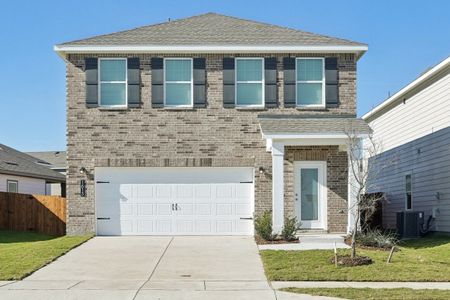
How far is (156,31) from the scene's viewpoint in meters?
21.2

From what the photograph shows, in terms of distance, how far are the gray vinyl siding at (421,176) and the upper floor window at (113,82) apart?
8350 mm

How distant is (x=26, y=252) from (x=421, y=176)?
1396cm

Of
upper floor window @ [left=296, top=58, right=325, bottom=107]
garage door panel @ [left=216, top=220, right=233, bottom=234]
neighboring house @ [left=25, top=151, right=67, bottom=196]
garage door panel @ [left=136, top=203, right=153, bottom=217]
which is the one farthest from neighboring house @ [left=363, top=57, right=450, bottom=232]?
neighboring house @ [left=25, top=151, right=67, bottom=196]

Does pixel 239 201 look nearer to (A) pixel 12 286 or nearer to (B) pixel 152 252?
(B) pixel 152 252

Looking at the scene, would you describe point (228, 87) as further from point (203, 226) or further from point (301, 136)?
point (203, 226)

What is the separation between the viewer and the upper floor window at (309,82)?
2019 cm

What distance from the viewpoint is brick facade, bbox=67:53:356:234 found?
19.9m

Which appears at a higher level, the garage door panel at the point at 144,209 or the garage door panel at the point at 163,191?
the garage door panel at the point at 163,191

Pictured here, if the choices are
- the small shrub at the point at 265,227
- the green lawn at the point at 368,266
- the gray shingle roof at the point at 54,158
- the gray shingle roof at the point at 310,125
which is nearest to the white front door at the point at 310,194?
the gray shingle roof at the point at 310,125

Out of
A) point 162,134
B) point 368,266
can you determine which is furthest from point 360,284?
point 162,134

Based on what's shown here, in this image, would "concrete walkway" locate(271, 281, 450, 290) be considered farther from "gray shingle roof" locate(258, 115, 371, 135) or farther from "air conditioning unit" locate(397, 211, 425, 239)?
"air conditioning unit" locate(397, 211, 425, 239)

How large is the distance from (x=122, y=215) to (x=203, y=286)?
8.30 meters

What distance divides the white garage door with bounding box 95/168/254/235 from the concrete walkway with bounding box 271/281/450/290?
7344 millimetres

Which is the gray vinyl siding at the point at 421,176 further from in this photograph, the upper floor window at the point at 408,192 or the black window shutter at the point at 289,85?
the black window shutter at the point at 289,85
